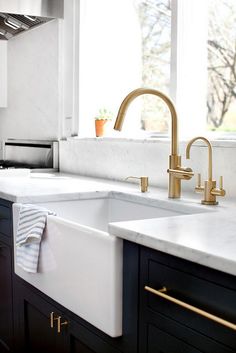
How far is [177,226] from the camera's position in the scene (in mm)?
1415

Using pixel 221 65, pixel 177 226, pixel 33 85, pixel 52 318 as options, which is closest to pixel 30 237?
pixel 52 318

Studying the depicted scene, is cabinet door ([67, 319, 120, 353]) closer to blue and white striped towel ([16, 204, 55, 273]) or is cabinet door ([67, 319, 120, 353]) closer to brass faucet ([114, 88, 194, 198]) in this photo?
blue and white striped towel ([16, 204, 55, 273])

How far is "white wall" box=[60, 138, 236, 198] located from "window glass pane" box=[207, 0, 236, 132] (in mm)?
239

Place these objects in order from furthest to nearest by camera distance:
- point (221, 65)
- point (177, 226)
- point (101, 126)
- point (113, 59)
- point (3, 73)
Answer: point (3, 73) → point (113, 59) → point (101, 126) → point (221, 65) → point (177, 226)

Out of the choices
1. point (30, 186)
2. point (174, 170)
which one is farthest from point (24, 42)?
point (174, 170)

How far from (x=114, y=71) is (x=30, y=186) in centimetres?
106

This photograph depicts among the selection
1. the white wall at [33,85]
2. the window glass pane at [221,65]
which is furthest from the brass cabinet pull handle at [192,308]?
the white wall at [33,85]

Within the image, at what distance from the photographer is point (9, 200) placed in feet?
6.98

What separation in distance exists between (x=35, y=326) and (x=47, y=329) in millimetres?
137

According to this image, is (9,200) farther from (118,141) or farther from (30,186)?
(118,141)

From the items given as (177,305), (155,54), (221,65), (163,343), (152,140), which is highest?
(155,54)

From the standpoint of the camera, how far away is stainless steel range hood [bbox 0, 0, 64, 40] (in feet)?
9.46

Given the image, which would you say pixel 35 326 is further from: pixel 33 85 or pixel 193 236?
pixel 33 85

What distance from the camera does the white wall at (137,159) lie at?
2.08 m
